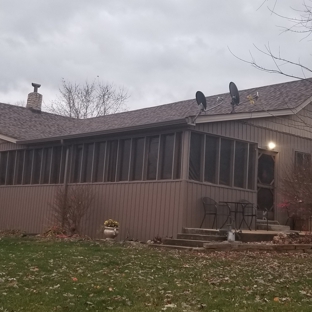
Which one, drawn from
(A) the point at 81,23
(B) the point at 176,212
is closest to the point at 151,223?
(B) the point at 176,212

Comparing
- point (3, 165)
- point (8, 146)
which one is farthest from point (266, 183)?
point (3, 165)

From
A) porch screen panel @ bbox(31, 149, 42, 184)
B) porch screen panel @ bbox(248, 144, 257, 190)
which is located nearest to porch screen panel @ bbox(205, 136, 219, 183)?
porch screen panel @ bbox(248, 144, 257, 190)

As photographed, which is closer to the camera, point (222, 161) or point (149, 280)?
point (149, 280)

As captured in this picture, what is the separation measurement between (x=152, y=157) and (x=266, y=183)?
3674mm

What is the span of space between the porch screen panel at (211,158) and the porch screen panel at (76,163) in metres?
4.50

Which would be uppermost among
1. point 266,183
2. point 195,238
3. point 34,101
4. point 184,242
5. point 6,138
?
point 34,101

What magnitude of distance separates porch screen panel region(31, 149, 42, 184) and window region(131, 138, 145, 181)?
4.50 meters

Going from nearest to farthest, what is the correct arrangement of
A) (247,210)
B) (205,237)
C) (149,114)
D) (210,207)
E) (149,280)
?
(149,280) → (205,237) → (210,207) → (247,210) → (149,114)

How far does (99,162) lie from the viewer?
15680 mm

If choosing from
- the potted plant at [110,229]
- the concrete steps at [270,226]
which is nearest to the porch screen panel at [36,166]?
the potted plant at [110,229]

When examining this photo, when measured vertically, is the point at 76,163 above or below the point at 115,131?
below

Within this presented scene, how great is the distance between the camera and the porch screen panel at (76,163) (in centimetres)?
1634

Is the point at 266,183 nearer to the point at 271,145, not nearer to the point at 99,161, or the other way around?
the point at 271,145

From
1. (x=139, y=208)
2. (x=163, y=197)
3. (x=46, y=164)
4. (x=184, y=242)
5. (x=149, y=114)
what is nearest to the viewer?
(x=184, y=242)
